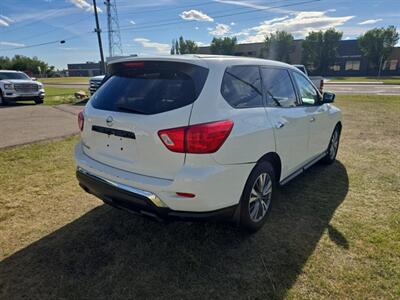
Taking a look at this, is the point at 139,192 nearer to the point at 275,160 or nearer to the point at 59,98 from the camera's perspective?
the point at 275,160

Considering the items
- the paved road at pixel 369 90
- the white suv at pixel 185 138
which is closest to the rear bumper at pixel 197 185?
the white suv at pixel 185 138

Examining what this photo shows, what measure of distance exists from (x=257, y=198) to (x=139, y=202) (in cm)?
127

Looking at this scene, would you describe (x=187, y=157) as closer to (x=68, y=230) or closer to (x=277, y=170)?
(x=277, y=170)

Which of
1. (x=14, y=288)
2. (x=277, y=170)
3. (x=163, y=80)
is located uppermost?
(x=163, y=80)

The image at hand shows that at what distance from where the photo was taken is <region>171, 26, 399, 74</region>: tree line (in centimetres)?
5184

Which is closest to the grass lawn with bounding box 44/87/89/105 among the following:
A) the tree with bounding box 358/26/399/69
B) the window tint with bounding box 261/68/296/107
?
the window tint with bounding box 261/68/296/107

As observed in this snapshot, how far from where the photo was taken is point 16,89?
14.9m

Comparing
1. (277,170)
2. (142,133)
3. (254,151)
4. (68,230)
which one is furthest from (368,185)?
(68,230)

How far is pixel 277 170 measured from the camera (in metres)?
3.29

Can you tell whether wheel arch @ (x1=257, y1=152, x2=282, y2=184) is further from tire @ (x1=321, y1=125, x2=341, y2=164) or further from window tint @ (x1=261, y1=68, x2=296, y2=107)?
tire @ (x1=321, y1=125, x2=341, y2=164)

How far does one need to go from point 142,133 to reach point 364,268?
2306 millimetres

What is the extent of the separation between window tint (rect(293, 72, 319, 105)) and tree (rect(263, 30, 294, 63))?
207ft

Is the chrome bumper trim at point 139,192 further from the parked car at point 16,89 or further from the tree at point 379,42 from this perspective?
the tree at point 379,42

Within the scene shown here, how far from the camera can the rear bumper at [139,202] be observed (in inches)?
92.9
